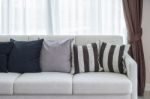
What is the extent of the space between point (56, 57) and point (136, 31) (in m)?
1.36

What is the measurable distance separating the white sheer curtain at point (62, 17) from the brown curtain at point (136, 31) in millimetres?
169

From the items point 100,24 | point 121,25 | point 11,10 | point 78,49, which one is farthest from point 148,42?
point 11,10

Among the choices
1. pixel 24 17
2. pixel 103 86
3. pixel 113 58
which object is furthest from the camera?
pixel 24 17

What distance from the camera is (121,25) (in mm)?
4191

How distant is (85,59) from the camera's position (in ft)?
11.5

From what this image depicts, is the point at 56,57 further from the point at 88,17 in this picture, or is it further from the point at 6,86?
the point at 88,17

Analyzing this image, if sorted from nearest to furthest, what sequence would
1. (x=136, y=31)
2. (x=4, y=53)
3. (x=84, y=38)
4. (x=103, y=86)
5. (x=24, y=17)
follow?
(x=103, y=86)
(x=4, y=53)
(x=84, y=38)
(x=136, y=31)
(x=24, y=17)

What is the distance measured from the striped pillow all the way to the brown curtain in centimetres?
62

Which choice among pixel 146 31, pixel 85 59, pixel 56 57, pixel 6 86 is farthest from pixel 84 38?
pixel 6 86

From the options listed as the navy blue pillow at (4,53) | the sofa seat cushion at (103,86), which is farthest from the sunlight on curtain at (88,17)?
the sofa seat cushion at (103,86)

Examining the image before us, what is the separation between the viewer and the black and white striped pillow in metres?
3.49

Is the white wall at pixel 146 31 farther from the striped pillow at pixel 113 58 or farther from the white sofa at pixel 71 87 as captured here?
the white sofa at pixel 71 87

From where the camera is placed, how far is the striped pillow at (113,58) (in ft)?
11.2

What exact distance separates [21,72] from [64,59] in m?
0.59
